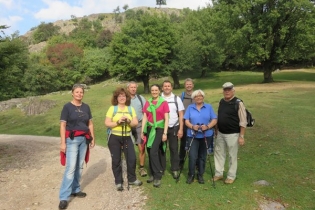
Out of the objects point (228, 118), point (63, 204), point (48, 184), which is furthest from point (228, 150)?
point (48, 184)

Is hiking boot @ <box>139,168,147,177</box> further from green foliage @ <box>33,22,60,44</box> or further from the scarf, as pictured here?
green foliage @ <box>33,22,60,44</box>

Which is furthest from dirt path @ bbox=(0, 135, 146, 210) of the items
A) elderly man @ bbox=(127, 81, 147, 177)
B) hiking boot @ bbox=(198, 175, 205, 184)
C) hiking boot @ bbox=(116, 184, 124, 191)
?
hiking boot @ bbox=(198, 175, 205, 184)

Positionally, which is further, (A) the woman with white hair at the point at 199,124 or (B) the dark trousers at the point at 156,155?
(B) the dark trousers at the point at 156,155

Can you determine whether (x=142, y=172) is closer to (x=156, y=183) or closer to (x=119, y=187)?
(x=156, y=183)

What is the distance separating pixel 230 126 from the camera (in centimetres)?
634

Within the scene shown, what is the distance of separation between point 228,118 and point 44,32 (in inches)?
5569

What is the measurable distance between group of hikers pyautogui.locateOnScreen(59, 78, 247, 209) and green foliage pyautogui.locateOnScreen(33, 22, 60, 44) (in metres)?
138

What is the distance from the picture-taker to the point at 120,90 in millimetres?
6230

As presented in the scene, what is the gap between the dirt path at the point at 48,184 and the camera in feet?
19.6

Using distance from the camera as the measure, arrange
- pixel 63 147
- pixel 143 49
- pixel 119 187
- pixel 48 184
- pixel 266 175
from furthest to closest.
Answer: pixel 143 49 < pixel 266 175 < pixel 48 184 < pixel 119 187 < pixel 63 147

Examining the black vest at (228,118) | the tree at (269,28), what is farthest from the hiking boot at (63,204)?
the tree at (269,28)

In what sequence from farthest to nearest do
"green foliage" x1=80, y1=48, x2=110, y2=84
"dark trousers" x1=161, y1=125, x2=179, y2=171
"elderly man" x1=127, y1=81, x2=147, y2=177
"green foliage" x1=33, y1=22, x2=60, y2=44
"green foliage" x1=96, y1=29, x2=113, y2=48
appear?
1. "green foliage" x1=33, y1=22, x2=60, y2=44
2. "green foliage" x1=96, y1=29, x2=113, y2=48
3. "green foliage" x1=80, y1=48, x2=110, y2=84
4. "elderly man" x1=127, y1=81, x2=147, y2=177
5. "dark trousers" x1=161, y1=125, x2=179, y2=171

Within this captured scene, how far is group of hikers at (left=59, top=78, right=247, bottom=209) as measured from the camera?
5.74 meters

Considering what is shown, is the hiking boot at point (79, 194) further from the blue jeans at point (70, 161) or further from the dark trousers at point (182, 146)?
the dark trousers at point (182, 146)
